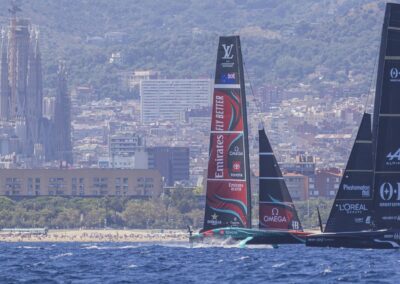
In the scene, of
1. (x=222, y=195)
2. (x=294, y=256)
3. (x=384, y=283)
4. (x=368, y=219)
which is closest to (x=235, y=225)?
(x=222, y=195)

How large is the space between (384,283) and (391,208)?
10.3 m

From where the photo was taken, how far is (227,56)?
76.9 metres

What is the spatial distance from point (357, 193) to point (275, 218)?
8.32m

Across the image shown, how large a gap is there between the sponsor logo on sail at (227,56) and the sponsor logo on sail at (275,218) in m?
5.56

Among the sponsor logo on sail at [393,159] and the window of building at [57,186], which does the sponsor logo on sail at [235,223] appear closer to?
the sponsor logo on sail at [393,159]

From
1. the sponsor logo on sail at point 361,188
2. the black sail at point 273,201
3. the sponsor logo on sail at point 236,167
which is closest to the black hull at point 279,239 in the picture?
the black sail at point 273,201

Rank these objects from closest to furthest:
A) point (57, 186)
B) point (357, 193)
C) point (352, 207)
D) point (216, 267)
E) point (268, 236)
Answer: point (216, 267) → point (352, 207) → point (357, 193) → point (268, 236) → point (57, 186)

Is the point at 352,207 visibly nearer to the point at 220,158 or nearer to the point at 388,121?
the point at 388,121

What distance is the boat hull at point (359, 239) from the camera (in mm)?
64938

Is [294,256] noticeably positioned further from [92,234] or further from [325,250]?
[92,234]

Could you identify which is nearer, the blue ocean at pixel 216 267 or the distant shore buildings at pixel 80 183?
the blue ocean at pixel 216 267

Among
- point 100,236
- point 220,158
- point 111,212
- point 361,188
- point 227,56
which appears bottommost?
point 100,236

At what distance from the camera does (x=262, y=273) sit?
5934 centimetres

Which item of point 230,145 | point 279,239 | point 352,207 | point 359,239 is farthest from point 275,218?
point 359,239
